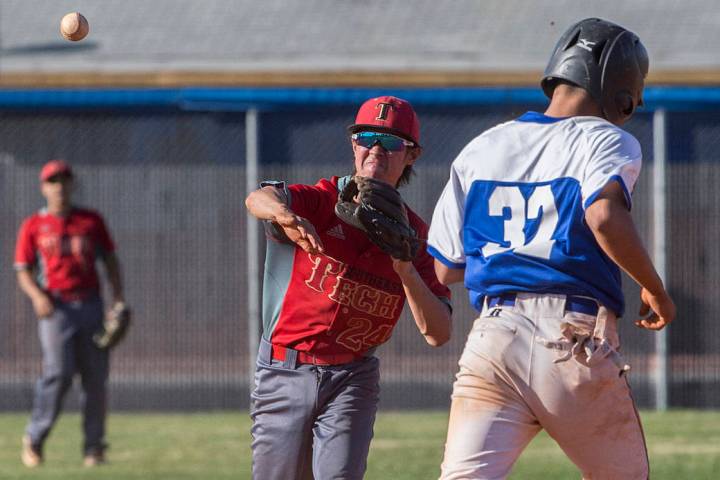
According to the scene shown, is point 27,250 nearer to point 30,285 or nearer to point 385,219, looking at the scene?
point 30,285

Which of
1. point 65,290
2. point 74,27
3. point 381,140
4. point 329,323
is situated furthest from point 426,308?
point 65,290

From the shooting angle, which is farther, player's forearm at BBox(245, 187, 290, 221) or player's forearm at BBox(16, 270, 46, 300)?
player's forearm at BBox(16, 270, 46, 300)

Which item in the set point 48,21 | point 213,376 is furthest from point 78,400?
point 48,21

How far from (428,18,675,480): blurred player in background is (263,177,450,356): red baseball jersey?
0.87 meters

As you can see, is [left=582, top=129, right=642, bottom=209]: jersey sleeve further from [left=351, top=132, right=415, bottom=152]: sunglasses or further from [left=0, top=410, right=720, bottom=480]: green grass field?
[left=0, top=410, right=720, bottom=480]: green grass field

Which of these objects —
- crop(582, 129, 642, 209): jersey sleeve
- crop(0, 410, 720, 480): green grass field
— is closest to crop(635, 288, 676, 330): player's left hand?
crop(582, 129, 642, 209): jersey sleeve

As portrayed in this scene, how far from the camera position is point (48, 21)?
18906mm

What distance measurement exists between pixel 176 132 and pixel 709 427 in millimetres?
6234

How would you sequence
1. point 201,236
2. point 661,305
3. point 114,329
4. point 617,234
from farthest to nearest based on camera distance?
point 201,236 → point 114,329 → point 661,305 → point 617,234

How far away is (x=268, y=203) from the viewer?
4.88m

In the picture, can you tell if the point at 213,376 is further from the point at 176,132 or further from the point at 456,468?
the point at 456,468

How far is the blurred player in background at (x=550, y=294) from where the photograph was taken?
4242 mm

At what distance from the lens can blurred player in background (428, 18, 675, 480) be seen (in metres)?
4.24

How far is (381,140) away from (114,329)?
5.81 metres
